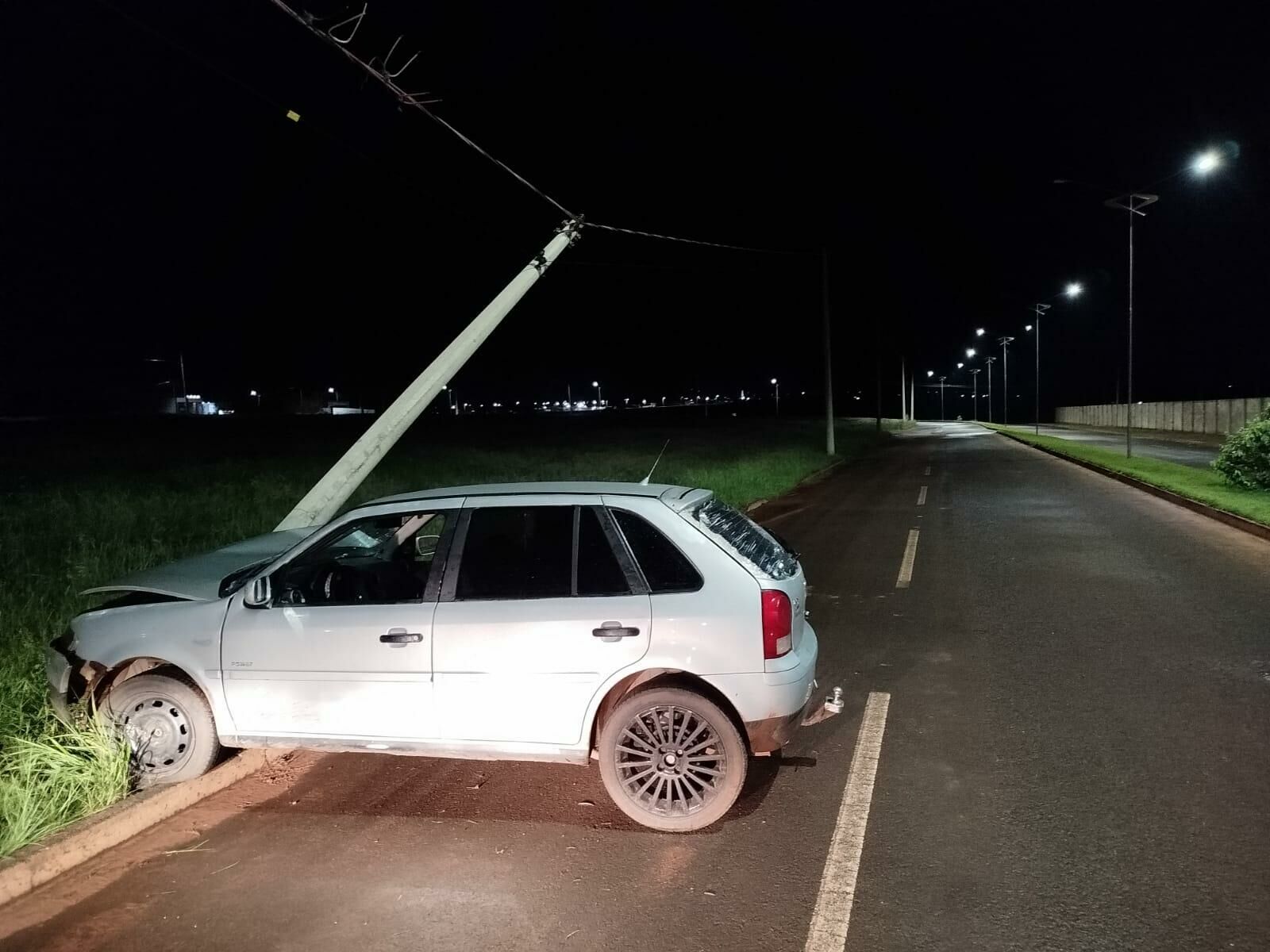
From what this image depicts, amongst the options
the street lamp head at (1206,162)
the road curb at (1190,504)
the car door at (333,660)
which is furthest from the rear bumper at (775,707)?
Result: the street lamp head at (1206,162)

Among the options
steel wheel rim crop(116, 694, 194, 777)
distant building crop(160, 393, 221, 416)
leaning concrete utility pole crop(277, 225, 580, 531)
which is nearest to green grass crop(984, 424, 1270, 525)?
leaning concrete utility pole crop(277, 225, 580, 531)

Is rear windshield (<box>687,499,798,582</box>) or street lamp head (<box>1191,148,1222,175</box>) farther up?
street lamp head (<box>1191,148,1222,175</box>)

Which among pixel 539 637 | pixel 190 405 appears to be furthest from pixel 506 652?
pixel 190 405

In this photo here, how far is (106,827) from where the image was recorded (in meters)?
4.14

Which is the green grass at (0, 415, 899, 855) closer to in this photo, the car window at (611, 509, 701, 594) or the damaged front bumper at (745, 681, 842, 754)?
the car window at (611, 509, 701, 594)

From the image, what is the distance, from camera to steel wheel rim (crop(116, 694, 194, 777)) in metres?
4.71

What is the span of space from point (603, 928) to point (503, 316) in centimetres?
927

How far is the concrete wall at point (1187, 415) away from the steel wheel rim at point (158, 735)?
43.1 meters

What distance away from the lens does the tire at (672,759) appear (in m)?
4.18

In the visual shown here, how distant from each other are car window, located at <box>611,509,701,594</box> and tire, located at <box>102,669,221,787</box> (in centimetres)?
250

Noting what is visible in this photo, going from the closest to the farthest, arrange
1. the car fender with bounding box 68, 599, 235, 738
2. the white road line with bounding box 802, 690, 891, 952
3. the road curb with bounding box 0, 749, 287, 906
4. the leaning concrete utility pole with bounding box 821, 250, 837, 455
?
the white road line with bounding box 802, 690, 891, 952
the road curb with bounding box 0, 749, 287, 906
the car fender with bounding box 68, 599, 235, 738
the leaning concrete utility pole with bounding box 821, 250, 837, 455

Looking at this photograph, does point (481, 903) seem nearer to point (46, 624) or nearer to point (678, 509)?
point (678, 509)

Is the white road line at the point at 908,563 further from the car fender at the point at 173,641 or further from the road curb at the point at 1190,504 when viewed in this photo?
the car fender at the point at 173,641

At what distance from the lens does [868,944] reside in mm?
3248
